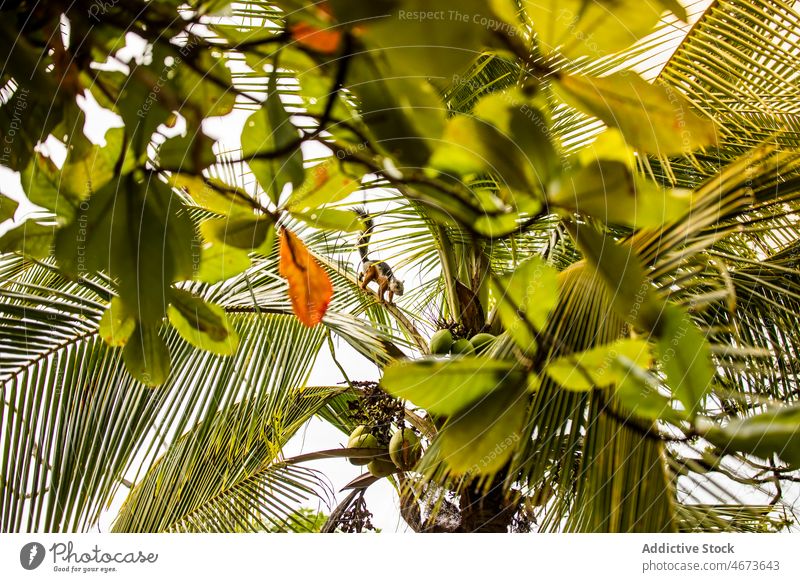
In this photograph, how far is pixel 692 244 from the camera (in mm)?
573

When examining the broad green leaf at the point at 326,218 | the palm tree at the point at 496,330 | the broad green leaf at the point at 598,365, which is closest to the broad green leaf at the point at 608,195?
the palm tree at the point at 496,330

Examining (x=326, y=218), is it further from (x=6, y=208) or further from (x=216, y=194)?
(x=6, y=208)

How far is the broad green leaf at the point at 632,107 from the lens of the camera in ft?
1.06

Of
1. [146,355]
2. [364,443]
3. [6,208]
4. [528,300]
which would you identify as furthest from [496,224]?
[364,443]

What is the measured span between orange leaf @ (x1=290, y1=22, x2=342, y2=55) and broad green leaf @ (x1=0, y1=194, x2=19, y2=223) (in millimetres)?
289

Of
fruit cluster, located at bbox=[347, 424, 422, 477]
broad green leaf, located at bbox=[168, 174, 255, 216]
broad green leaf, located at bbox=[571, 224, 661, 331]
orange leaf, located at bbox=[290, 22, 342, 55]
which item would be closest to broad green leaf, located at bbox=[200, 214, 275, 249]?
broad green leaf, located at bbox=[168, 174, 255, 216]

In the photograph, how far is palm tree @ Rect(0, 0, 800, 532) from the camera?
40cm

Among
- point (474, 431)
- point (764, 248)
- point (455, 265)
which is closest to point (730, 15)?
point (764, 248)

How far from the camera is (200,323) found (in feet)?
1.74

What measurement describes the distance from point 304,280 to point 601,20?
0.35 meters
